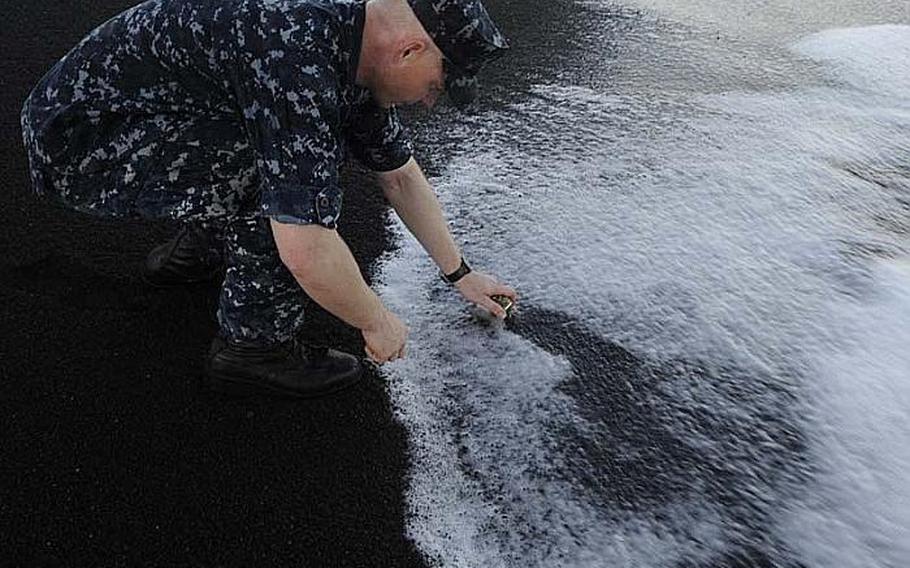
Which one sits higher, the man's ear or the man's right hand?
the man's ear

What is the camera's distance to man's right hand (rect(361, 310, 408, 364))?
5.05ft

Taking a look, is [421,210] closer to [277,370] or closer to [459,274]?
[459,274]

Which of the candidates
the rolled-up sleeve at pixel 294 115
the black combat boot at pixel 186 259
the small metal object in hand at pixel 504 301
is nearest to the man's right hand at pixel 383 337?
the rolled-up sleeve at pixel 294 115

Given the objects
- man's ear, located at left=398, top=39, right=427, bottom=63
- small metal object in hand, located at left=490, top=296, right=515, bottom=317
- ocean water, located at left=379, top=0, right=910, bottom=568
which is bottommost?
ocean water, located at left=379, top=0, right=910, bottom=568

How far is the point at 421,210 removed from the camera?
6.13ft

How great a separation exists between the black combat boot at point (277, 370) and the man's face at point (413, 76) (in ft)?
2.08

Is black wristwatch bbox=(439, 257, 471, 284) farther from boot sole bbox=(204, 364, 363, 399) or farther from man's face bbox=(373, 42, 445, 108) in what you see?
man's face bbox=(373, 42, 445, 108)

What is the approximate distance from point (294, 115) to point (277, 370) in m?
0.66

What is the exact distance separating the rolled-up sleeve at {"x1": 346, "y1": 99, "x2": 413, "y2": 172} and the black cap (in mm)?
265

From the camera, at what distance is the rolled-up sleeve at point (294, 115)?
1340mm

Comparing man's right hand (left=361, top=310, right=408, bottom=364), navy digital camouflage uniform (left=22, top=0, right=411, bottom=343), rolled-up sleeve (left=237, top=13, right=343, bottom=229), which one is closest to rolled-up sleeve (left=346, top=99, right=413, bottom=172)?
navy digital camouflage uniform (left=22, top=0, right=411, bottom=343)


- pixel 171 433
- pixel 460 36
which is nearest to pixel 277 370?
pixel 171 433

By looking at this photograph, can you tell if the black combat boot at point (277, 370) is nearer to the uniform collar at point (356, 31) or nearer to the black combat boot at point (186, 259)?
the black combat boot at point (186, 259)

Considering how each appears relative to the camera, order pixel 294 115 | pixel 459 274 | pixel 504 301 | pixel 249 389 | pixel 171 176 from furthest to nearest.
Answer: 1. pixel 504 301
2. pixel 459 274
3. pixel 249 389
4. pixel 171 176
5. pixel 294 115
